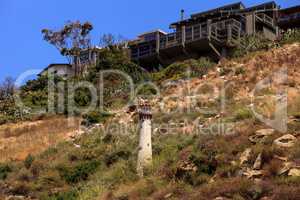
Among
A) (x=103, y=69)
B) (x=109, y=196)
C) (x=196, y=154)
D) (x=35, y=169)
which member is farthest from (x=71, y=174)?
(x=103, y=69)

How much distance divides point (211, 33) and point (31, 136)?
1332 centimetres

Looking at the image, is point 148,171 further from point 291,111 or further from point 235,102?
point 235,102

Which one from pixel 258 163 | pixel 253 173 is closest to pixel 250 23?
pixel 258 163

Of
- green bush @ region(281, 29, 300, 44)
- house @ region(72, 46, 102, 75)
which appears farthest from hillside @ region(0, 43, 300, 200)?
house @ region(72, 46, 102, 75)

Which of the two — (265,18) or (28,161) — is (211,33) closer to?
(265,18)

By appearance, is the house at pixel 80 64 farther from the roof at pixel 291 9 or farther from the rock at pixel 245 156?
the rock at pixel 245 156

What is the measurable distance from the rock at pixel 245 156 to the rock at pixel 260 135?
71 centimetres

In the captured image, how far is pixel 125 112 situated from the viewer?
34125 millimetres

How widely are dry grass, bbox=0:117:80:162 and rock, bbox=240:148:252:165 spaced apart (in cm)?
1323

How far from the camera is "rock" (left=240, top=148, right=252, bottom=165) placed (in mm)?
19953

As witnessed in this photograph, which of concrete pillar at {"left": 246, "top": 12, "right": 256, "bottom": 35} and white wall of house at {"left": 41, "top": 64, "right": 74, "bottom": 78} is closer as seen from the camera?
concrete pillar at {"left": 246, "top": 12, "right": 256, "bottom": 35}

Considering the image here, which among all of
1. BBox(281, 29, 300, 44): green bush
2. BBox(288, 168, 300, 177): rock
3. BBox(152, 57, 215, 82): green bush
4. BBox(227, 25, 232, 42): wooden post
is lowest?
BBox(288, 168, 300, 177): rock

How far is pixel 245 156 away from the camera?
20234 mm

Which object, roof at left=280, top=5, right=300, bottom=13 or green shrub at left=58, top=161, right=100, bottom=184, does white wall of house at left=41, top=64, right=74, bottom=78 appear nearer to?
roof at left=280, top=5, right=300, bottom=13
